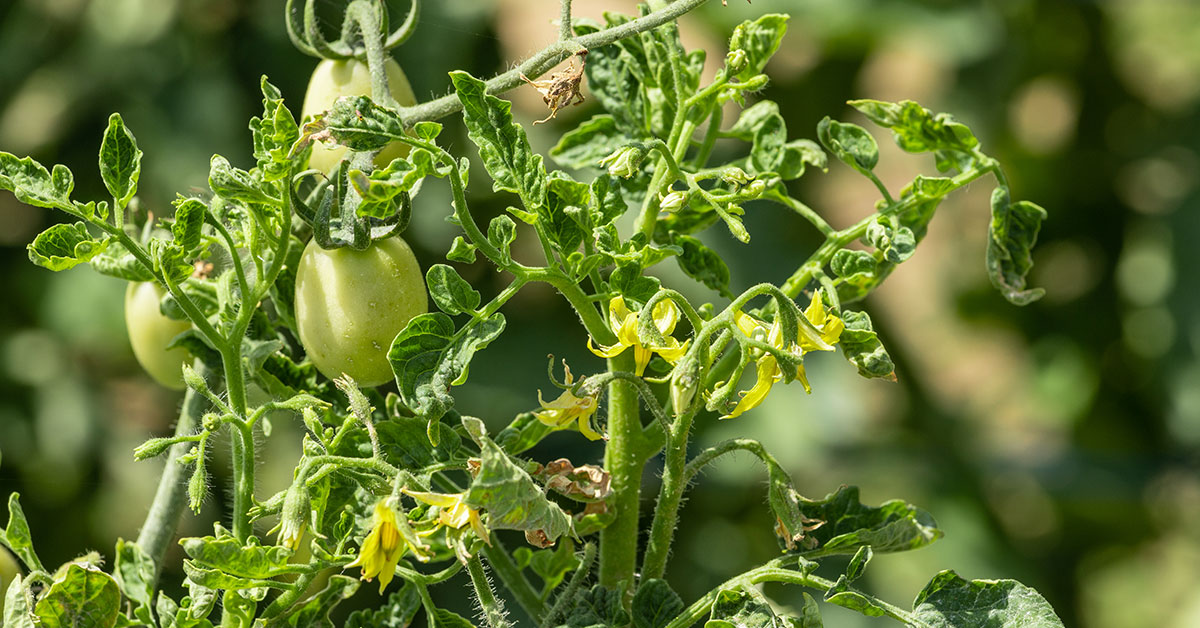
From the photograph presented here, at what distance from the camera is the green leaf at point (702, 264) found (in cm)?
45

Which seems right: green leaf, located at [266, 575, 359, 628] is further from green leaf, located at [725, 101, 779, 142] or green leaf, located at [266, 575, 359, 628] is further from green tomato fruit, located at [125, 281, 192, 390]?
green leaf, located at [725, 101, 779, 142]

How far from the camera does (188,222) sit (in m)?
0.38

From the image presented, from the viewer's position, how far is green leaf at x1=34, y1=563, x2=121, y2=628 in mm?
396

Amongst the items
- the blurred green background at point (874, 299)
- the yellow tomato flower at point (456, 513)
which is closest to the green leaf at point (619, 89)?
the yellow tomato flower at point (456, 513)

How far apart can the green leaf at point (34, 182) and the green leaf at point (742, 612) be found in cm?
25

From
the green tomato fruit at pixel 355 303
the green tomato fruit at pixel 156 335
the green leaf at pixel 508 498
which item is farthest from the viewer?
the green tomato fruit at pixel 156 335

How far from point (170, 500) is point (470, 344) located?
175mm

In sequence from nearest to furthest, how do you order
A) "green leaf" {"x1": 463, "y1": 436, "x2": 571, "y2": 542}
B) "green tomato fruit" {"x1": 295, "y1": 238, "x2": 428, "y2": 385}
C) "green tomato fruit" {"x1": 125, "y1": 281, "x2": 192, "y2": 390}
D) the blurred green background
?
1. "green leaf" {"x1": 463, "y1": 436, "x2": 571, "y2": 542}
2. "green tomato fruit" {"x1": 295, "y1": 238, "x2": 428, "y2": 385}
3. "green tomato fruit" {"x1": 125, "y1": 281, "x2": 192, "y2": 390}
4. the blurred green background

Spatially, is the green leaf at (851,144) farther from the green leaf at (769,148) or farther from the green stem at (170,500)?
the green stem at (170,500)

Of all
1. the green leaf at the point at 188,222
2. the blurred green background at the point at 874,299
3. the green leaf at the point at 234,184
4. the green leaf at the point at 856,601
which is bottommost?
the blurred green background at the point at 874,299

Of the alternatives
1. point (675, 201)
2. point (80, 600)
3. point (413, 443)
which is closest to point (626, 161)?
point (675, 201)

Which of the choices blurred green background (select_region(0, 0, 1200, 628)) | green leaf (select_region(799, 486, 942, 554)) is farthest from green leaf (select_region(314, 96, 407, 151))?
blurred green background (select_region(0, 0, 1200, 628))

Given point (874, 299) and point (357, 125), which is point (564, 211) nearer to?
point (357, 125)

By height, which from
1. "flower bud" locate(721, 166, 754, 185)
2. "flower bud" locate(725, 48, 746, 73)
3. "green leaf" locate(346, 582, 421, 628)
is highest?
"flower bud" locate(725, 48, 746, 73)
